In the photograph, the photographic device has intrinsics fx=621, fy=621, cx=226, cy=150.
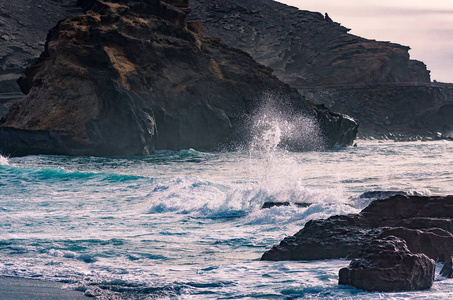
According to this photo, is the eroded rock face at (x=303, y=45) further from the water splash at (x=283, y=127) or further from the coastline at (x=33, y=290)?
the coastline at (x=33, y=290)

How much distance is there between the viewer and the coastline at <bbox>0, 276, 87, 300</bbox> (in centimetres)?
741

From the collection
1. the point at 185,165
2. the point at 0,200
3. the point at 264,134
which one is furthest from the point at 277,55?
the point at 0,200

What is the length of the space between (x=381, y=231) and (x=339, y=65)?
105 metres

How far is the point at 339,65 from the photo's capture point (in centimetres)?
11038

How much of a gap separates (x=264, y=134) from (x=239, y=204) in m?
32.2

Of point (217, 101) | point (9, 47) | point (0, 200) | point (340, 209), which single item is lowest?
point (0, 200)

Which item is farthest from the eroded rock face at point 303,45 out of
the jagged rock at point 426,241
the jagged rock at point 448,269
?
the jagged rock at point 448,269

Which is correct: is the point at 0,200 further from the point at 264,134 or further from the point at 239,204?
the point at 264,134

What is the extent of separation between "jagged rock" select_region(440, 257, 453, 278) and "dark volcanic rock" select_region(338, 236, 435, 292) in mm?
551

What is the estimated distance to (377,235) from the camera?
8.44 m

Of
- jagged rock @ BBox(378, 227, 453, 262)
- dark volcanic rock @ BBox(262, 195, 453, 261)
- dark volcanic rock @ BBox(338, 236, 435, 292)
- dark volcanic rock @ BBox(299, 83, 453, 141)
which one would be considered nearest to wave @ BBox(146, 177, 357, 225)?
dark volcanic rock @ BBox(262, 195, 453, 261)

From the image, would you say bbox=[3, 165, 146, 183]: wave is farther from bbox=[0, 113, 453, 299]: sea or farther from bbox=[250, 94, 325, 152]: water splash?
bbox=[250, 94, 325, 152]: water splash

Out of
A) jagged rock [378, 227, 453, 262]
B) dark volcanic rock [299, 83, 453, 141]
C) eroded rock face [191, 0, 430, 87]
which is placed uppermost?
eroded rock face [191, 0, 430, 87]

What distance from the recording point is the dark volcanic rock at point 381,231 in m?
8.17
